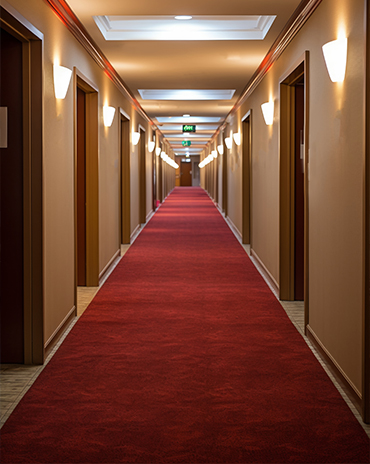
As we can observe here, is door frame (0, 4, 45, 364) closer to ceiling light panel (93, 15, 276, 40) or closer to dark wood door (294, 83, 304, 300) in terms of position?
ceiling light panel (93, 15, 276, 40)

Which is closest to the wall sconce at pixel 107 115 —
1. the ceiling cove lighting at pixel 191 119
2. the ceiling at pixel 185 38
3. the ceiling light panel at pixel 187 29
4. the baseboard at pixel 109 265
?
the ceiling at pixel 185 38

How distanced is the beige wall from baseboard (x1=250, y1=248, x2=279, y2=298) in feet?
5.62

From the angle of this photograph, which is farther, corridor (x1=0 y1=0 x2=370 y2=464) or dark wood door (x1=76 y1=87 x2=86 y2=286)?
dark wood door (x1=76 y1=87 x2=86 y2=286)

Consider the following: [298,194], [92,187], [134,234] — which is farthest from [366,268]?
[134,234]

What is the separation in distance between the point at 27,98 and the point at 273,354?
2.59 metres

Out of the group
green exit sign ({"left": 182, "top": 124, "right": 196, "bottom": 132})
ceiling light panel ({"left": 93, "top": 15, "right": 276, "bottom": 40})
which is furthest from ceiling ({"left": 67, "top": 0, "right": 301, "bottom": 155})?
green exit sign ({"left": 182, "top": 124, "right": 196, "bottom": 132})

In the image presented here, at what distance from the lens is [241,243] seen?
10.3m

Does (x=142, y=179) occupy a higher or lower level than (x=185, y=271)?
higher

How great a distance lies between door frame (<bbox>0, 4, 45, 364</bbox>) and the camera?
12.6 feet

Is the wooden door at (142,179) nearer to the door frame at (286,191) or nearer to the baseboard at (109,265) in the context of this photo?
the baseboard at (109,265)

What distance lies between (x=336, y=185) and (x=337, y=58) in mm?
821

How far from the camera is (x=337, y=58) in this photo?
353 centimetres

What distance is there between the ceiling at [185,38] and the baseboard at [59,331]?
2762 mm

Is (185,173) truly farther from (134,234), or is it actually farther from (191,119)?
(134,234)
